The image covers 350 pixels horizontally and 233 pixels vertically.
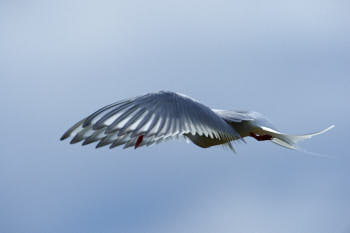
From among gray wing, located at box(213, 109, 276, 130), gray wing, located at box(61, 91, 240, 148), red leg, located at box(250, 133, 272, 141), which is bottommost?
gray wing, located at box(61, 91, 240, 148)

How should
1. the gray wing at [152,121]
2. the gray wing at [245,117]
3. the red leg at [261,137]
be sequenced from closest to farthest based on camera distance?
1. the gray wing at [152,121]
2. the gray wing at [245,117]
3. the red leg at [261,137]

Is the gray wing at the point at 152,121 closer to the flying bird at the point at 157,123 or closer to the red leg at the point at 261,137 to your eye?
the flying bird at the point at 157,123

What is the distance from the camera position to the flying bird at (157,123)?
210 inches

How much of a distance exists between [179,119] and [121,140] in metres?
1.03

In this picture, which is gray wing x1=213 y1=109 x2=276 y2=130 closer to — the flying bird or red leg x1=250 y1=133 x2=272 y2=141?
the flying bird

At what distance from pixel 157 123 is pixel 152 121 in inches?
2.1

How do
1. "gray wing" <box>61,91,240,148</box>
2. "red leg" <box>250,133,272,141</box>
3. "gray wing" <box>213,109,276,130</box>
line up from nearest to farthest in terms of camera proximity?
1. "gray wing" <box>61,91,240,148</box>
2. "gray wing" <box>213,109,276,130</box>
3. "red leg" <box>250,133,272,141</box>

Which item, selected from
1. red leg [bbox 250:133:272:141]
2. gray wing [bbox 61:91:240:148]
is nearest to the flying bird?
gray wing [bbox 61:91:240:148]

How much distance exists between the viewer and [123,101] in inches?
222

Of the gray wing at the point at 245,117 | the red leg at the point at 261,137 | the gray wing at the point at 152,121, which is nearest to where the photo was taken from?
the gray wing at the point at 152,121

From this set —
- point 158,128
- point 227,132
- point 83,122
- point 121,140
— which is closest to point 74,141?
point 83,122

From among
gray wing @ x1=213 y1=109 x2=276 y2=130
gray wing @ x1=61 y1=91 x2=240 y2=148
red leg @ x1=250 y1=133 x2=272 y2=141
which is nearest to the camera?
gray wing @ x1=61 y1=91 x2=240 y2=148

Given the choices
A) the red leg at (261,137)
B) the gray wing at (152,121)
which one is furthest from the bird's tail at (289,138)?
the gray wing at (152,121)

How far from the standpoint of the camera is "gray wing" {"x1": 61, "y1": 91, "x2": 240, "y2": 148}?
5.32 m
